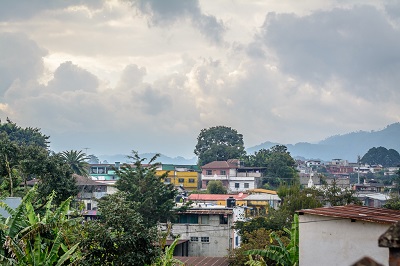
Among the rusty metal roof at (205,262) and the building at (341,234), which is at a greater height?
the building at (341,234)

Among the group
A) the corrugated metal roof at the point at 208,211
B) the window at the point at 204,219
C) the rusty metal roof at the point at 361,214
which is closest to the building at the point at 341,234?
the rusty metal roof at the point at 361,214

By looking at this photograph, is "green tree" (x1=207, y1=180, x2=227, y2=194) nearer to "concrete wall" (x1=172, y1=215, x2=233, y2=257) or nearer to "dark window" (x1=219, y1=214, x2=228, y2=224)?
"dark window" (x1=219, y1=214, x2=228, y2=224)

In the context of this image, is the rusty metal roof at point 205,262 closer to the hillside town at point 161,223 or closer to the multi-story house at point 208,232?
the hillside town at point 161,223

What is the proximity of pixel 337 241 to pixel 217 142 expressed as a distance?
123052 millimetres

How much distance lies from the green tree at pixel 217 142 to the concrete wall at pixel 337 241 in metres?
112

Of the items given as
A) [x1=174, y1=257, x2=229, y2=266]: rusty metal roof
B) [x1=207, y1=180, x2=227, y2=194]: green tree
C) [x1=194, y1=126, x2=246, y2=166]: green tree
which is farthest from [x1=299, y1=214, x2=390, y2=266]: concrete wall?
[x1=194, y1=126, x2=246, y2=166]: green tree

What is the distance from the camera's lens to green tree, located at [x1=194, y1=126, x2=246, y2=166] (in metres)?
132

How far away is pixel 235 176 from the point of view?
106 m

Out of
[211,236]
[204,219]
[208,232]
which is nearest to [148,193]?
[204,219]

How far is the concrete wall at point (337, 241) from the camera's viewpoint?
1751 cm

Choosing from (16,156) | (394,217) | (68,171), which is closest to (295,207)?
(68,171)

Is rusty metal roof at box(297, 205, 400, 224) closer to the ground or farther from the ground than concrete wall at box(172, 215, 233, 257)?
farther from the ground

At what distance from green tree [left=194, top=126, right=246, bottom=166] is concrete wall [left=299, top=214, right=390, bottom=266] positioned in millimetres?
111704

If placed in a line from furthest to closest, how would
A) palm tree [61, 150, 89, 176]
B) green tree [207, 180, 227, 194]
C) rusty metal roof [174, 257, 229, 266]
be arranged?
green tree [207, 180, 227, 194]
palm tree [61, 150, 89, 176]
rusty metal roof [174, 257, 229, 266]
